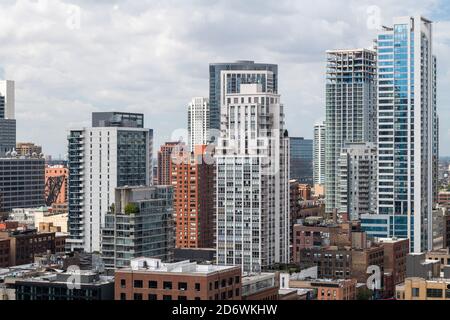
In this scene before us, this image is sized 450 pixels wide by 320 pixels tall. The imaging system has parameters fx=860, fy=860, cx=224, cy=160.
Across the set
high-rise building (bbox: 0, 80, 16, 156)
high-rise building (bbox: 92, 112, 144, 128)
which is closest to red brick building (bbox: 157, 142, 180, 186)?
high-rise building (bbox: 92, 112, 144, 128)

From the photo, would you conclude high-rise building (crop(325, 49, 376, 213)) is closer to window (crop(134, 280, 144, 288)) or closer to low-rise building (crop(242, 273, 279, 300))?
low-rise building (crop(242, 273, 279, 300))

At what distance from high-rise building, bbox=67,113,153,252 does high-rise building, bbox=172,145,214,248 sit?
2344mm

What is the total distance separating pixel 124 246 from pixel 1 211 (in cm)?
2577

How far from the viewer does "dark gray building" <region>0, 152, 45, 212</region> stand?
5231 cm

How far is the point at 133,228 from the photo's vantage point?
27.4 m

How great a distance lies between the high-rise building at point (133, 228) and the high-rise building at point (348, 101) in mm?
26738

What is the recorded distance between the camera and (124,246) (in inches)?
1078

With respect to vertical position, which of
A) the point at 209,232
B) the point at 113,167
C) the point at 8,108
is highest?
the point at 8,108

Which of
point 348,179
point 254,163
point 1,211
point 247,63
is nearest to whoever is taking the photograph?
point 254,163

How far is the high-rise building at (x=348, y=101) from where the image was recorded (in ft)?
181

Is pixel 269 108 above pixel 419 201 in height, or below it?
above

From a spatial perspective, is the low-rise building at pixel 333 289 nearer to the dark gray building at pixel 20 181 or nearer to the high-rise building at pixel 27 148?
the dark gray building at pixel 20 181
